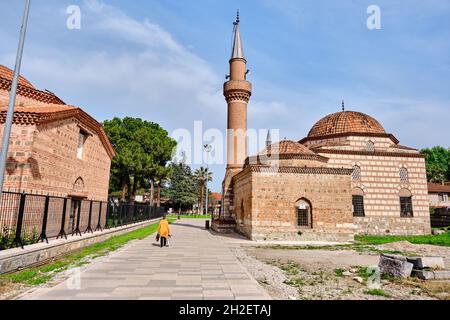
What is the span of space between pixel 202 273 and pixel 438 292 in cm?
534

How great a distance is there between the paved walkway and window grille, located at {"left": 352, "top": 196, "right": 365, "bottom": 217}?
57.3 ft

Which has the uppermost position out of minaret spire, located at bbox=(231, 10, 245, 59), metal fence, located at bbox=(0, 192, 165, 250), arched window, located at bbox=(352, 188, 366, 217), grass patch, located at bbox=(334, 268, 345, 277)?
minaret spire, located at bbox=(231, 10, 245, 59)

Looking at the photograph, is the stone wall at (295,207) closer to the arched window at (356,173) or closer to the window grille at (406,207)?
the arched window at (356,173)

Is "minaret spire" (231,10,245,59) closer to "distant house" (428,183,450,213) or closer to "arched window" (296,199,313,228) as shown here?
"arched window" (296,199,313,228)

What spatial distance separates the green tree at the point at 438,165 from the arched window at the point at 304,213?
1816 inches

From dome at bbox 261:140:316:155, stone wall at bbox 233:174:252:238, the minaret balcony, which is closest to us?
stone wall at bbox 233:174:252:238

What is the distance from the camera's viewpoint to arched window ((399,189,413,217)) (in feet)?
77.7

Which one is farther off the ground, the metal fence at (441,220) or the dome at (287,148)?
the dome at (287,148)

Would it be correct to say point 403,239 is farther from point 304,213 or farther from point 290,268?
point 290,268

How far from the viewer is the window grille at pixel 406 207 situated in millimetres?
23656

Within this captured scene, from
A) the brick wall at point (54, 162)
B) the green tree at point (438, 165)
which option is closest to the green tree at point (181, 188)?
the brick wall at point (54, 162)

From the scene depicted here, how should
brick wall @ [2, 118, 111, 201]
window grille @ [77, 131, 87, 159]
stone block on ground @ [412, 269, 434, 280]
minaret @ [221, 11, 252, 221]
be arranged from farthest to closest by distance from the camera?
minaret @ [221, 11, 252, 221] < window grille @ [77, 131, 87, 159] < brick wall @ [2, 118, 111, 201] < stone block on ground @ [412, 269, 434, 280]

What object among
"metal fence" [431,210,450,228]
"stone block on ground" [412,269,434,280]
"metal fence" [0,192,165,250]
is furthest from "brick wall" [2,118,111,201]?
"metal fence" [431,210,450,228]

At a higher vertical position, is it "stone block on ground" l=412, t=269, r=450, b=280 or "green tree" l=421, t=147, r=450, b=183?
"green tree" l=421, t=147, r=450, b=183
